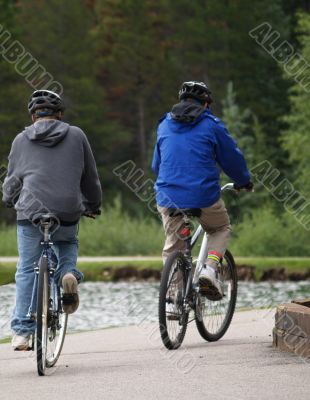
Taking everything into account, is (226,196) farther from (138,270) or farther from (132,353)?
(132,353)

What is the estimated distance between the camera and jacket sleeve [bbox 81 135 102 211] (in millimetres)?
8352

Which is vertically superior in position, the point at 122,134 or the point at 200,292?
the point at 200,292

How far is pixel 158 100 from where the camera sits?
65.1 metres

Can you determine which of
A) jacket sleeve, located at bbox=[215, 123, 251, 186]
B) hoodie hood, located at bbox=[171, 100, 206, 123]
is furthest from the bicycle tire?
jacket sleeve, located at bbox=[215, 123, 251, 186]

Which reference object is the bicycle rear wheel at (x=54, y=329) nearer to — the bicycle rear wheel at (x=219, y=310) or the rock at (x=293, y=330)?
the bicycle rear wheel at (x=219, y=310)

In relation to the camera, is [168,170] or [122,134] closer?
[168,170]

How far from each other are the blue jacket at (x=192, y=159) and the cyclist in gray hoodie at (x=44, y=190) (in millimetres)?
923

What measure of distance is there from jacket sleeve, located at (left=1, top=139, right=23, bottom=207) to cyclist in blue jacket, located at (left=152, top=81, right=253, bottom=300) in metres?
1.33

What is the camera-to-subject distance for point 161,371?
25.3 ft

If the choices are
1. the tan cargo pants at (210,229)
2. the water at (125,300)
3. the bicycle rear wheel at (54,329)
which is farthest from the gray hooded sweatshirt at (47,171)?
the water at (125,300)

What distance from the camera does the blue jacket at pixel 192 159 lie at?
9055mm

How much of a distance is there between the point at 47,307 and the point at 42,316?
0.14 meters

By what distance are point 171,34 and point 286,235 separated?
37.0 metres

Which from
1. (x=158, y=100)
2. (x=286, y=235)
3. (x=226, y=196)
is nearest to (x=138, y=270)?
(x=286, y=235)
